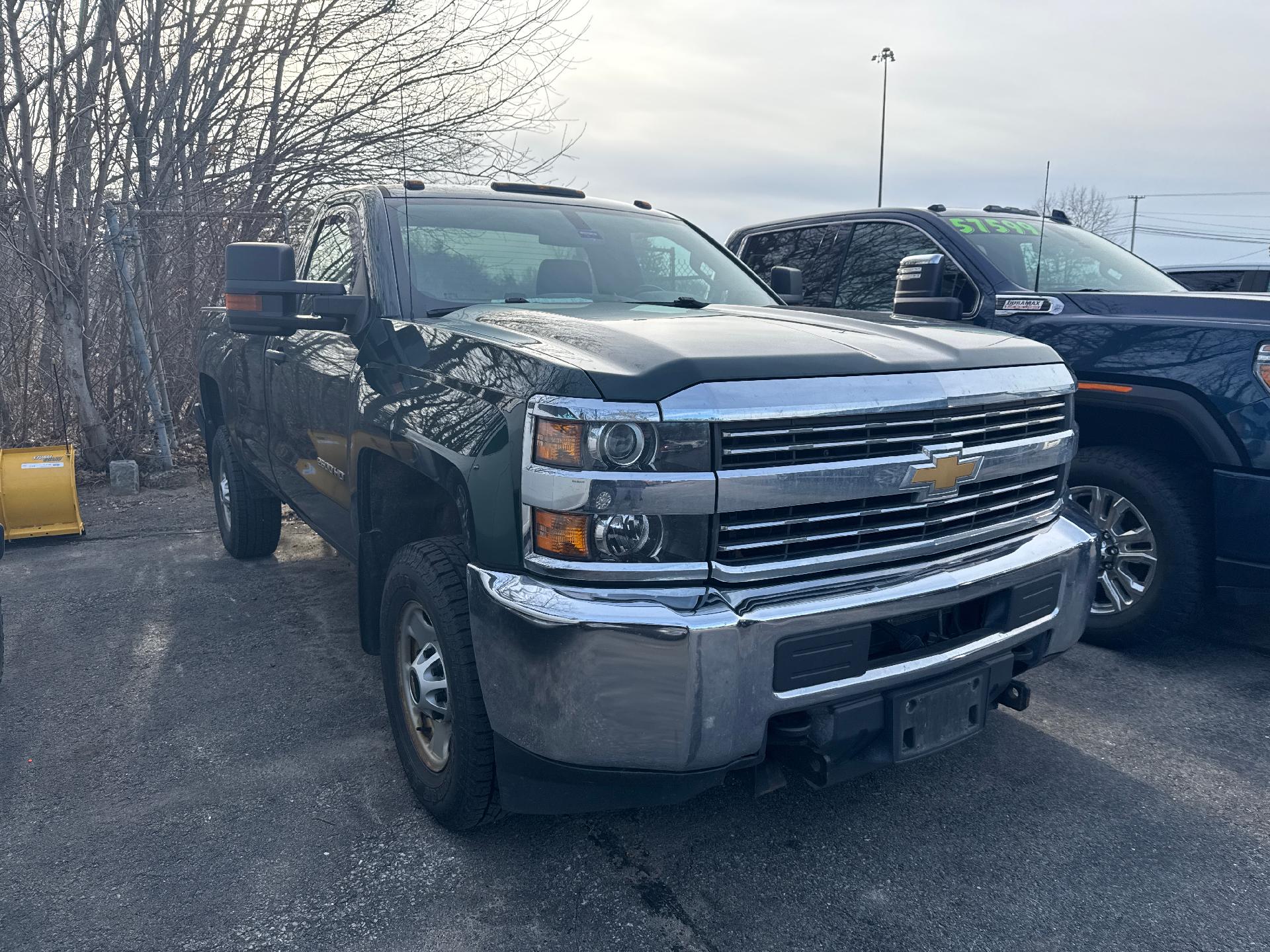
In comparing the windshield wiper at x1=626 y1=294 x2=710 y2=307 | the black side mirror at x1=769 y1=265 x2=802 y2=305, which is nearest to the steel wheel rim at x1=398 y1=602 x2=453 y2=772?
the windshield wiper at x1=626 y1=294 x2=710 y2=307

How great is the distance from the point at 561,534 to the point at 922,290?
2561mm

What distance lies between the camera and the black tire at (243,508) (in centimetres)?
558

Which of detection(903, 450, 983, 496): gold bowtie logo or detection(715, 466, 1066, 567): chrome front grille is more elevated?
detection(903, 450, 983, 496): gold bowtie logo

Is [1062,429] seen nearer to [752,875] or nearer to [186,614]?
[752,875]

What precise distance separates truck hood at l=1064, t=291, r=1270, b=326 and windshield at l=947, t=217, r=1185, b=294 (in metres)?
0.29

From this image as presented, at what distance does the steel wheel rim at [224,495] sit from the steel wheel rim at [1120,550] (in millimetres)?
4684

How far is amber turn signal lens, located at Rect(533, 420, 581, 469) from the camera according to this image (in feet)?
7.22

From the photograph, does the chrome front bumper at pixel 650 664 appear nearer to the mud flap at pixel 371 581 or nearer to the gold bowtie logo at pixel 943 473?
the gold bowtie logo at pixel 943 473

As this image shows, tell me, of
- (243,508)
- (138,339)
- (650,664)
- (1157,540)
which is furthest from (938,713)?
(138,339)

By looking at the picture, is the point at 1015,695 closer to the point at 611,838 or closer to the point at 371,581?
the point at 611,838

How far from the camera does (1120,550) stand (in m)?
4.29

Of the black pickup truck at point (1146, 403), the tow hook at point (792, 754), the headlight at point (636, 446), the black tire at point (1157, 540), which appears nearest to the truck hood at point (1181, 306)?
the black pickup truck at point (1146, 403)

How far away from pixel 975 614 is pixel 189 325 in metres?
8.30

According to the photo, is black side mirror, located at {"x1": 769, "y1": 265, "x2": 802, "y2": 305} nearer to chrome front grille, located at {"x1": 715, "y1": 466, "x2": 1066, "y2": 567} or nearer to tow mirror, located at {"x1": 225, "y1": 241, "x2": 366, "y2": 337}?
chrome front grille, located at {"x1": 715, "y1": 466, "x2": 1066, "y2": 567}
